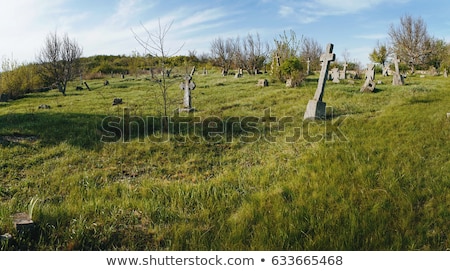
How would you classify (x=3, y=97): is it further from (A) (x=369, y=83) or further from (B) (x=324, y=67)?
(A) (x=369, y=83)

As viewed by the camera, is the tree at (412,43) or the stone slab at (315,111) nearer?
the stone slab at (315,111)

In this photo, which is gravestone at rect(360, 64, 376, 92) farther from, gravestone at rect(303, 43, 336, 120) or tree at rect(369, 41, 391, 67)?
tree at rect(369, 41, 391, 67)

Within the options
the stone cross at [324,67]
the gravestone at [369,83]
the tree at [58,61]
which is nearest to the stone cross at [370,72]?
the gravestone at [369,83]

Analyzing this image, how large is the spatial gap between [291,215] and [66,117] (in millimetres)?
8798

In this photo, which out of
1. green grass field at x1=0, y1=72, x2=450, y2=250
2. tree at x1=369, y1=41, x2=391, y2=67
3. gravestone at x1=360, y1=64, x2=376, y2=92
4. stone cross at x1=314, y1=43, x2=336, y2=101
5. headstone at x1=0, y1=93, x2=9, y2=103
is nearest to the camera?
green grass field at x1=0, y1=72, x2=450, y2=250

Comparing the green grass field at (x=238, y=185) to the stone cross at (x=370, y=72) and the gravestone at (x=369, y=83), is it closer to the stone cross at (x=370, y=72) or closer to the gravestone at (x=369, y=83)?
the gravestone at (x=369, y=83)

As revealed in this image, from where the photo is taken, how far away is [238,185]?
3803 mm

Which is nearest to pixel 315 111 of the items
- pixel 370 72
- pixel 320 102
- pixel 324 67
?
pixel 320 102

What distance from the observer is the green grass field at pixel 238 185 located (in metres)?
2.42

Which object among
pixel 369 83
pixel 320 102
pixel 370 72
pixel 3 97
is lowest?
pixel 320 102

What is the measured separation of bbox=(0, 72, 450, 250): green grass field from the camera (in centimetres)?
242

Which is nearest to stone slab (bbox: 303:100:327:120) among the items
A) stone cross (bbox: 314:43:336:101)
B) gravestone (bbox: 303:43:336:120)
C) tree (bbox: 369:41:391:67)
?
gravestone (bbox: 303:43:336:120)

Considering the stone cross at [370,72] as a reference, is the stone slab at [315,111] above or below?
below
